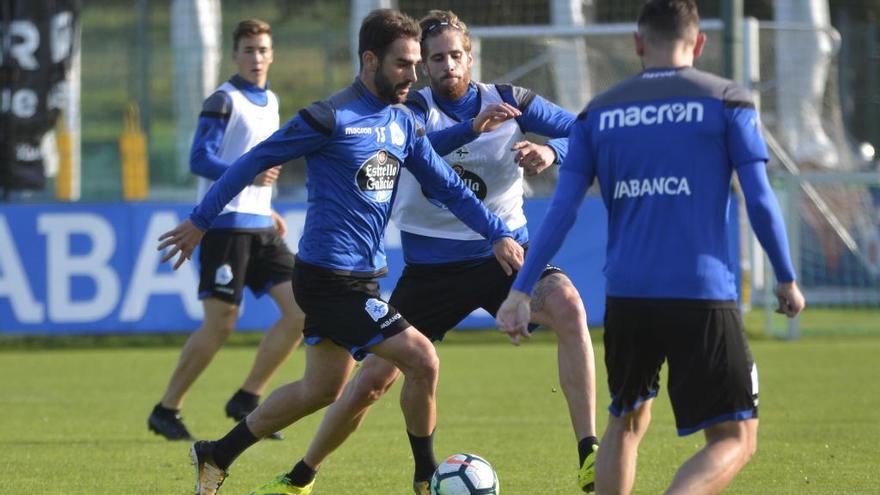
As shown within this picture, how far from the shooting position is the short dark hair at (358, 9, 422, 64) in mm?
6320

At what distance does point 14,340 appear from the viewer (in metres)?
15.9

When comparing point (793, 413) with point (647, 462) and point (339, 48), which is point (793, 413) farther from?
point (339, 48)

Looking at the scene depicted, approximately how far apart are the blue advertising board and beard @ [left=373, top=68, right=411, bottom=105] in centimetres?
834

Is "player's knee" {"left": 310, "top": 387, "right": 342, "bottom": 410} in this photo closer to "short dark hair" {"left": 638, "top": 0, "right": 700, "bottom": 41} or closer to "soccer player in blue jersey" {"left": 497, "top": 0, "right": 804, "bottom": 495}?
"soccer player in blue jersey" {"left": 497, "top": 0, "right": 804, "bottom": 495}

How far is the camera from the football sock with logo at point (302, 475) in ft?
21.6

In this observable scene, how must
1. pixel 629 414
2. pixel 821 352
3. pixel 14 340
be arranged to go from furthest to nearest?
pixel 14 340, pixel 821 352, pixel 629 414

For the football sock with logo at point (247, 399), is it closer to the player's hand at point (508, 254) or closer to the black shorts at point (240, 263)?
the black shorts at point (240, 263)

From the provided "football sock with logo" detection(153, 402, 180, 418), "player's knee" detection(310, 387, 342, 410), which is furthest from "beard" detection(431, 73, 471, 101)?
"football sock with logo" detection(153, 402, 180, 418)

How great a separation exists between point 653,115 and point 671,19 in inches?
13.4

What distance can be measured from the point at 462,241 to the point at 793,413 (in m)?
3.63

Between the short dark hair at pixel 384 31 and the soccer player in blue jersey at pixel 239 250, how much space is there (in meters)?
2.79

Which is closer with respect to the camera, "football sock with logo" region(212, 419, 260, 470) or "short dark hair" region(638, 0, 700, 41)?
"short dark hair" region(638, 0, 700, 41)

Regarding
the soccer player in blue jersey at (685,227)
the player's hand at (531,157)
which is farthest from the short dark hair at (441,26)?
the soccer player in blue jersey at (685,227)

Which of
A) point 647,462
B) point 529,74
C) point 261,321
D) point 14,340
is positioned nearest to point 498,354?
point 261,321
